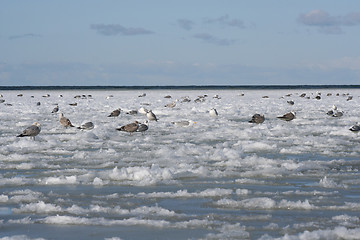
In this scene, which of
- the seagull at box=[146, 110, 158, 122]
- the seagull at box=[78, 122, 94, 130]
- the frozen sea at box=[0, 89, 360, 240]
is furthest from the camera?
the seagull at box=[146, 110, 158, 122]

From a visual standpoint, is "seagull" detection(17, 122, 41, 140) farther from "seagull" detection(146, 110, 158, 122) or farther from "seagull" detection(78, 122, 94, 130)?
"seagull" detection(146, 110, 158, 122)

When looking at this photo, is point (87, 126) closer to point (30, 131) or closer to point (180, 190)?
point (30, 131)

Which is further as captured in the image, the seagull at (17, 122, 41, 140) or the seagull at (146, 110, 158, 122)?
the seagull at (146, 110, 158, 122)

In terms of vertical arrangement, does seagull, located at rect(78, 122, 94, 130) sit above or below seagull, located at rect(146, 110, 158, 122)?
below

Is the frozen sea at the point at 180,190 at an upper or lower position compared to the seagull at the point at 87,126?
upper

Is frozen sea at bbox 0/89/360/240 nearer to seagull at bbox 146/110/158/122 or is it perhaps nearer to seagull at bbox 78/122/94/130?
seagull at bbox 78/122/94/130

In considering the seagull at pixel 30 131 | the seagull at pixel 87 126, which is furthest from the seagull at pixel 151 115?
A: the seagull at pixel 30 131

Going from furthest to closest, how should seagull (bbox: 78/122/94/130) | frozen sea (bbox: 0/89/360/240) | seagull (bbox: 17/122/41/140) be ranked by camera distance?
1. seagull (bbox: 78/122/94/130)
2. seagull (bbox: 17/122/41/140)
3. frozen sea (bbox: 0/89/360/240)

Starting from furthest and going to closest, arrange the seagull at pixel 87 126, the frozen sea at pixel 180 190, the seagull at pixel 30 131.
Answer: the seagull at pixel 87 126 < the seagull at pixel 30 131 < the frozen sea at pixel 180 190

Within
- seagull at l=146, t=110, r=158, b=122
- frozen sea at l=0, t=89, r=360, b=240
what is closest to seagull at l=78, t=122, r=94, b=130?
frozen sea at l=0, t=89, r=360, b=240

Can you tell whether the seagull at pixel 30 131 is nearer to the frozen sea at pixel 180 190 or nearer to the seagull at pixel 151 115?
the frozen sea at pixel 180 190

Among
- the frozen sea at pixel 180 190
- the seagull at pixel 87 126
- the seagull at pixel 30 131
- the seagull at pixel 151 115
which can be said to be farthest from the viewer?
the seagull at pixel 151 115

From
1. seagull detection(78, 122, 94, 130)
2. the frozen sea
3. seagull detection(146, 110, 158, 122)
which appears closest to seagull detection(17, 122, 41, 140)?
the frozen sea

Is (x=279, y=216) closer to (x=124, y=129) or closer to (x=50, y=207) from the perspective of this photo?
(x=50, y=207)
